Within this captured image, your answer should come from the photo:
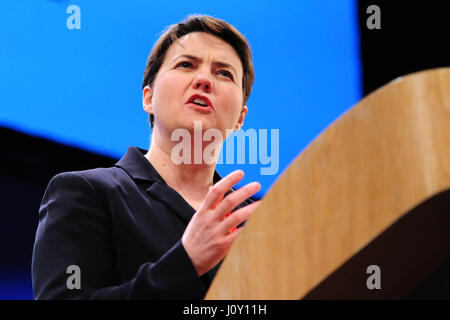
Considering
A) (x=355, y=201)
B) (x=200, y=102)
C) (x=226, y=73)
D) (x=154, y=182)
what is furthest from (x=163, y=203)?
(x=355, y=201)

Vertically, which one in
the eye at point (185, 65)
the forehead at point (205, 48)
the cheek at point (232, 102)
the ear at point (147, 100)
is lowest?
the cheek at point (232, 102)

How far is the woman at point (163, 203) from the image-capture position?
2.01 feet

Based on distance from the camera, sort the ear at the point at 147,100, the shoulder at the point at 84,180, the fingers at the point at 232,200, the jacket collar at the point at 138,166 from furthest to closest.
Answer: the ear at the point at 147,100, the jacket collar at the point at 138,166, the shoulder at the point at 84,180, the fingers at the point at 232,200

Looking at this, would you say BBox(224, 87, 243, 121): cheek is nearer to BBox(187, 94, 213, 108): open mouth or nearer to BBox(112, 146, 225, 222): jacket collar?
BBox(187, 94, 213, 108): open mouth

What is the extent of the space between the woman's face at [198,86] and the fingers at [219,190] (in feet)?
1.53

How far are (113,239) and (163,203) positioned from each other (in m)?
0.14

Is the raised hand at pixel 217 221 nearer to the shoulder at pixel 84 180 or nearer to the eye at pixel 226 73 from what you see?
the shoulder at pixel 84 180

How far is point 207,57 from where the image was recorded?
112 centimetres

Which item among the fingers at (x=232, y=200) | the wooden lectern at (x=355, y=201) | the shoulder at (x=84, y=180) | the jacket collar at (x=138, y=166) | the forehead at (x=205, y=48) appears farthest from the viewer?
the forehead at (x=205, y=48)

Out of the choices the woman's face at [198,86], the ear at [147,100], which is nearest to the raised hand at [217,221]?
the woman's face at [198,86]

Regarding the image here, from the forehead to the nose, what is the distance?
66mm

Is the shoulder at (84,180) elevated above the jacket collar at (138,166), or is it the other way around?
the jacket collar at (138,166)

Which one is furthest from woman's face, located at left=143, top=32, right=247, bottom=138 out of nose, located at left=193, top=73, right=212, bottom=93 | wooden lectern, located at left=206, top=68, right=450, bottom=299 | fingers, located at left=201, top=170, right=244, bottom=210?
wooden lectern, located at left=206, top=68, right=450, bottom=299
